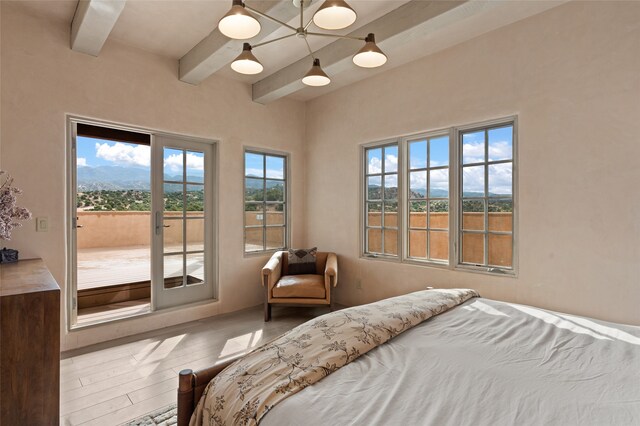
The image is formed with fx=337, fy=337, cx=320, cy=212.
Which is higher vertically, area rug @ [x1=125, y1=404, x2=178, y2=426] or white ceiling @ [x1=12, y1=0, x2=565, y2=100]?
white ceiling @ [x1=12, y1=0, x2=565, y2=100]

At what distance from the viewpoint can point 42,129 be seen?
2.83 meters

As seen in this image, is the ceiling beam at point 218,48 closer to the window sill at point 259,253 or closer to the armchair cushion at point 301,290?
the window sill at point 259,253

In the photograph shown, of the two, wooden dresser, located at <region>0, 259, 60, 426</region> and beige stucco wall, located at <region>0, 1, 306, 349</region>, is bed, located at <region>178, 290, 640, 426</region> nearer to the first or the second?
wooden dresser, located at <region>0, 259, 60, 426</region>

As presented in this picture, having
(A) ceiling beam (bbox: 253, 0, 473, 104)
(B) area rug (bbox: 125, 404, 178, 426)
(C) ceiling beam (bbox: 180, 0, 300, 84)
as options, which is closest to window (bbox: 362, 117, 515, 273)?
(A) ceiling beam (bbox: 253, 0, 473, 104)

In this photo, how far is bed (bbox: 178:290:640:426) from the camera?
3.25 feet

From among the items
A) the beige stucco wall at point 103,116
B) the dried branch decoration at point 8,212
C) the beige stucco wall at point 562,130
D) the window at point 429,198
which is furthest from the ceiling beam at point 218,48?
the window at point 429,198

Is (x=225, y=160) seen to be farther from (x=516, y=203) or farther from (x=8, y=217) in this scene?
(x=516, y=203)

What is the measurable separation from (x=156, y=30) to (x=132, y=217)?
5675 mm

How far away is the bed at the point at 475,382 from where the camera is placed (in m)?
0.99

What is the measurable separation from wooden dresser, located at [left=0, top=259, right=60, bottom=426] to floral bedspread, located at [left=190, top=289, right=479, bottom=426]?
104cm

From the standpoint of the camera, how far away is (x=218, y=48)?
9.63 feet

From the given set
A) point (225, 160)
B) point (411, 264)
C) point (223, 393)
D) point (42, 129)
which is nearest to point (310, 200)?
point (225, 160)

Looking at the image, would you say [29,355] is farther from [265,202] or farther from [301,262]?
[265,202]

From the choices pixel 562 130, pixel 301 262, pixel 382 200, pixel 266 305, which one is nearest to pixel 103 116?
pixel 266 305
